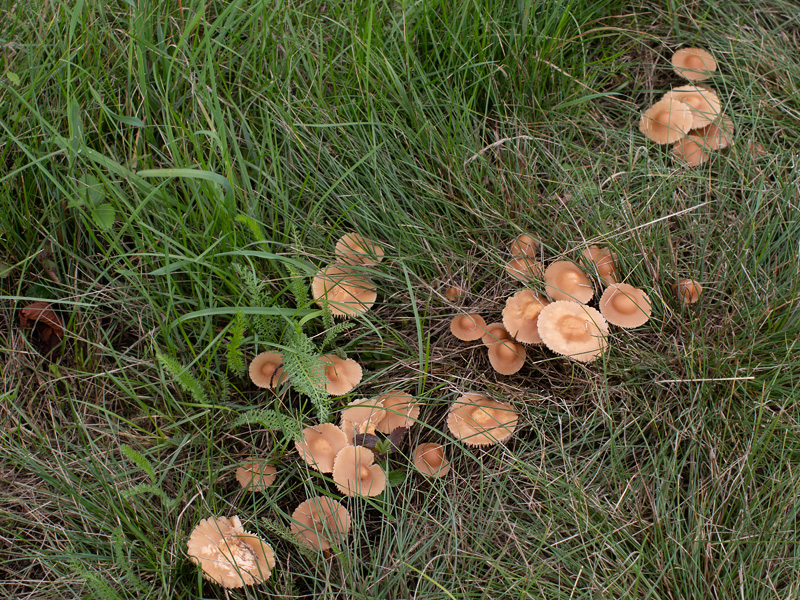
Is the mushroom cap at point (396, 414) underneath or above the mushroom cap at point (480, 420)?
above

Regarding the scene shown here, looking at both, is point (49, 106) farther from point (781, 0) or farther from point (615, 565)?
point (781, 0)

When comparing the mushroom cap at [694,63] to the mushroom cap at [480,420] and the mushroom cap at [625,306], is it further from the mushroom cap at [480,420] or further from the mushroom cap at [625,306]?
the mushroom cap at [480,420]

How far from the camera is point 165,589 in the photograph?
6.63 feet

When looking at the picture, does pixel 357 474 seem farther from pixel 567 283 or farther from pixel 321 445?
pixel 567 283

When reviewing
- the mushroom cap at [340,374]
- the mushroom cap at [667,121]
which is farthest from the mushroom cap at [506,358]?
the mushroom cap at [667,121]

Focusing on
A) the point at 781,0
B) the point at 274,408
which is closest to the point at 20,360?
the point at 274,408

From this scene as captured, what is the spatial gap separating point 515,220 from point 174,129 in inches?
61.7

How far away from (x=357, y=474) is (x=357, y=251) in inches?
37.9

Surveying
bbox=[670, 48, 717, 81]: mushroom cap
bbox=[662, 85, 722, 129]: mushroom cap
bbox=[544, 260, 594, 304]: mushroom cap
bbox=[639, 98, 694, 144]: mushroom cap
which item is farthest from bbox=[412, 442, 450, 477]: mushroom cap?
bbox=[670, 48, 717, 81]: mushroom cap

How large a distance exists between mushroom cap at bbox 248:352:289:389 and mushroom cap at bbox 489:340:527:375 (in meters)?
0.83

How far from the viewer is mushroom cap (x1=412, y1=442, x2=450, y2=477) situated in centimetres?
232

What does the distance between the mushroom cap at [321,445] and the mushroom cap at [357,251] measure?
71 centimetres

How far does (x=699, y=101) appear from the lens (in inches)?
123

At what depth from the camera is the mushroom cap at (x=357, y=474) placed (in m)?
2.21
